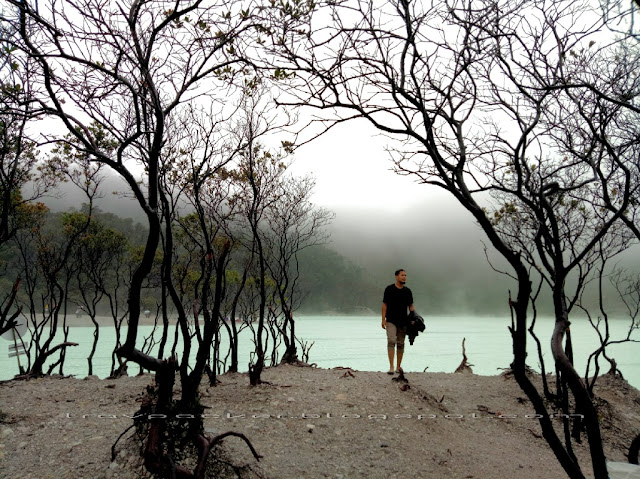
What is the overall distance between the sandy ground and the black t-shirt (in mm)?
1054

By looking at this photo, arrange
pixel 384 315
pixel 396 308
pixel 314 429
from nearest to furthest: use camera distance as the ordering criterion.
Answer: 1. pixel 314 429
2. pixel 396 308
3. pixel 384 315

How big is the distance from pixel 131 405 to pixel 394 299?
4605 millimetres

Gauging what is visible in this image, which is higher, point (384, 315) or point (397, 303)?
point (397, 303)

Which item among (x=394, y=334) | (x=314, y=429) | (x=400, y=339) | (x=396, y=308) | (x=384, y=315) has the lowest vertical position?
(x=314, y=429)

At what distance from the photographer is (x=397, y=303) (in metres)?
8.22

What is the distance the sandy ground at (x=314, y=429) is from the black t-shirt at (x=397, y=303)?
1.05 metres

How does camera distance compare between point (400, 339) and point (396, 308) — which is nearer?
point (396, 308)

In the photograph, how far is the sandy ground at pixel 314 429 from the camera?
385cm

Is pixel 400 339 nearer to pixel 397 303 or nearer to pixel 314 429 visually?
pixel 397 303

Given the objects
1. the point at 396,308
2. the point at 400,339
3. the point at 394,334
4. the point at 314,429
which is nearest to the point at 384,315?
the point at 396,308

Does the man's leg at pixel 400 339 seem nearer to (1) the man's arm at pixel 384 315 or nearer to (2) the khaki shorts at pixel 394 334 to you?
(2) the khaki shorts at pixel 394 334

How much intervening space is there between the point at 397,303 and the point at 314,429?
3594 millimetres

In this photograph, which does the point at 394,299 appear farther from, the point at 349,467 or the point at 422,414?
the point at 349,467

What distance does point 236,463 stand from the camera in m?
3.72
